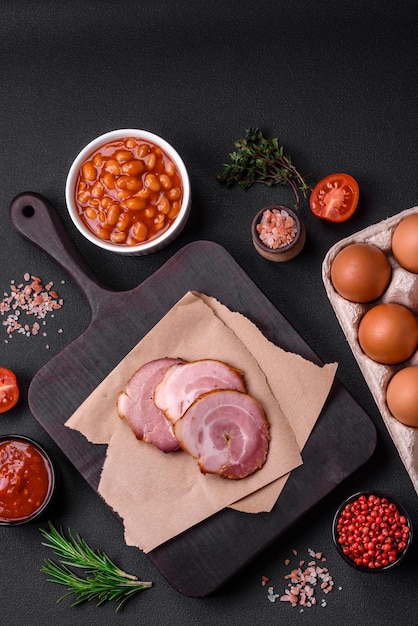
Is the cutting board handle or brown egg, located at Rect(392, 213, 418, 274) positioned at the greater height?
the cutting board handle

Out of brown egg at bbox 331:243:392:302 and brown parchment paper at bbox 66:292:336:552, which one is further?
brown parchment paper at bbox 66:292:336:552

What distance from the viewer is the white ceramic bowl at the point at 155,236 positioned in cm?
297

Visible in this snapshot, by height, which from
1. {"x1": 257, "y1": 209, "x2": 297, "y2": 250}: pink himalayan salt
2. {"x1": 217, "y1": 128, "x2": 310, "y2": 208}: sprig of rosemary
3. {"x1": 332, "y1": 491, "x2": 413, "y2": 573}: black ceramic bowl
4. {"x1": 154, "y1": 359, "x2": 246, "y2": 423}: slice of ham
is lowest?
{"x1": 332, "y1": 491, "x2": 413, "y2": 573}: black ceramic bowl

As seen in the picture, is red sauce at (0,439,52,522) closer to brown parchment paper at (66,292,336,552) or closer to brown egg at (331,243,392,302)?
brown parchment paper at (66,292,336,552)

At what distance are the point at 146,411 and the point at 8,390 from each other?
58cm

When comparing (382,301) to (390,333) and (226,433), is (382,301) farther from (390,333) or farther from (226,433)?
(226,433)

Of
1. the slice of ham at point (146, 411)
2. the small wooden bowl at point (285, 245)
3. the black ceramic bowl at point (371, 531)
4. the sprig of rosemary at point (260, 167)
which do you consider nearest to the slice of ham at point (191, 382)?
the slice of ham at point (146, 411)

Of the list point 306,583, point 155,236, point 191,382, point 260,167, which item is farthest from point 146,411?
point 260,167

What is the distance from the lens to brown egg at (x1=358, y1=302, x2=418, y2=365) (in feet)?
8.69

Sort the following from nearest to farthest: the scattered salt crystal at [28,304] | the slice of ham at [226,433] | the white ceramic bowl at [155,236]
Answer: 1. the slice of ham at [226,433]
2. the white ceramic bowl at [155,236]
3. the scattered salt crystal at [28,304]

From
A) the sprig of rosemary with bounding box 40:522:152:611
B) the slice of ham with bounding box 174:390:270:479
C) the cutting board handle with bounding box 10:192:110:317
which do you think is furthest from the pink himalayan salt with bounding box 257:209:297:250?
the sprig of rosemary with bounding box 40:522:152:611

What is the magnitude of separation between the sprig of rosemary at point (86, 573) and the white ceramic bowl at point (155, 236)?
1.08 m

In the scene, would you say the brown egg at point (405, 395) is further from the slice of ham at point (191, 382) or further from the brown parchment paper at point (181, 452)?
the slice of ham at point (191, 382)

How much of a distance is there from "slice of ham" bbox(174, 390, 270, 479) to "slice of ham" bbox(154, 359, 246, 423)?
0.16 feet
